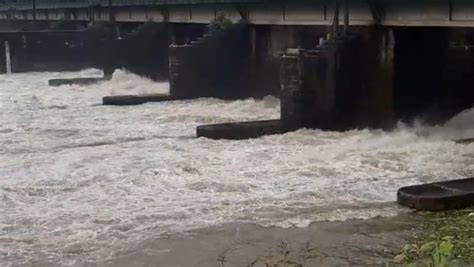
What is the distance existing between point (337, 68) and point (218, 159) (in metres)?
5.49

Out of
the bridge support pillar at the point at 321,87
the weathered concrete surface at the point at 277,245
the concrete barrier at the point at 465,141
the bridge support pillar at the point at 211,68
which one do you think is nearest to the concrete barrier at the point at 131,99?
the bridge support pillar at the point at 211,68

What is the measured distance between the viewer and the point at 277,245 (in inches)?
414

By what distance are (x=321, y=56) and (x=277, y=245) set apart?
10.9 meters

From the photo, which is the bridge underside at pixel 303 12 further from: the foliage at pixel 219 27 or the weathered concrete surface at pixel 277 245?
the weathered concrete surface at pixel 277 245

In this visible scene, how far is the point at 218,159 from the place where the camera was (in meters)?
16.9

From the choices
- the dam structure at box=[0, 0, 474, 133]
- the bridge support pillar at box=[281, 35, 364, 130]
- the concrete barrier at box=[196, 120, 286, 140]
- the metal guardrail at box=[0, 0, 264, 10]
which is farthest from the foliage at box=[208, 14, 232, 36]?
the concrete barrier at box=[196, 120, 286, 140]

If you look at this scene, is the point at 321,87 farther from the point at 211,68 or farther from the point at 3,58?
the point at 3,58

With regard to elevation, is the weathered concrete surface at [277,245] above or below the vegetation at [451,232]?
below

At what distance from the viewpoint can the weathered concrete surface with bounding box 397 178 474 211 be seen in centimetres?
1203

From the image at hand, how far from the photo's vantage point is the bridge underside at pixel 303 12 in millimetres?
18391

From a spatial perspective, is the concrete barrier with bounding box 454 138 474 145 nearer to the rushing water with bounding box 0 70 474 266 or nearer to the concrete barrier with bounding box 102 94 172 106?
the rushing water with bounding box 0 70 474 266

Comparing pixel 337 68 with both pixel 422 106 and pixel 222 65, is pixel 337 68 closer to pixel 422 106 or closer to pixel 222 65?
pixel 422 106

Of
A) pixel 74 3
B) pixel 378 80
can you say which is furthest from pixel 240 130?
pixel 74 3

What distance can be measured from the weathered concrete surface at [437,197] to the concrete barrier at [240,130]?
7.47m
